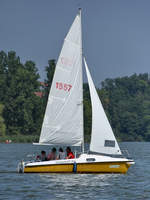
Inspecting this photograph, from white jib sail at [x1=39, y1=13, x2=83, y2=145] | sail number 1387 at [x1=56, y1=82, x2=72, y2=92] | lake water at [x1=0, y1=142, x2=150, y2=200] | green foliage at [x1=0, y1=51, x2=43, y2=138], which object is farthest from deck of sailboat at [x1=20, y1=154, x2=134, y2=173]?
green foliage at [x1=0, y1=51, x2=43, y2=138]

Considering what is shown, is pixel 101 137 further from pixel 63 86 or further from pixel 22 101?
pixel 22 101

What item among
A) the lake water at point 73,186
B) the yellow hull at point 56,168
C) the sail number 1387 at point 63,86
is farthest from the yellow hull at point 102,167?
the sail number 1387 at point 63,86

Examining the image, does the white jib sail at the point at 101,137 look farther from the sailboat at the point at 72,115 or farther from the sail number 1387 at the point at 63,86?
the sail number 1387 at the point at 63,86

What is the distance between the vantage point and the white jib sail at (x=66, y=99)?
3578cm

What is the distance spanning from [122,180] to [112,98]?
531 feet

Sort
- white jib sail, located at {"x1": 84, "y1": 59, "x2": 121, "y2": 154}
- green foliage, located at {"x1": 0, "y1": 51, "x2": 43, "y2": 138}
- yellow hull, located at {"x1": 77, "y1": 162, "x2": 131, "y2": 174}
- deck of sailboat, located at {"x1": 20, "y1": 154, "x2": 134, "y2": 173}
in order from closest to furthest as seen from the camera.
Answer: deck of sailboat, located at {"x1": 20, "y1": 154, "x2": 134, "y2": 173}, yellow hull, located at {"x1": 77, "y1": 162, "x2": 131, "y2": 174}, white jib sail, located at {"x1": 84, "y1": 59, "x2": 121, "y2": 154}, green foliage, located at {"x1": 0, "y1": 51, "x2": 43, "y2": 138}

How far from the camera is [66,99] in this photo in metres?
36.1

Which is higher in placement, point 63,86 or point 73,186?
point 63,86

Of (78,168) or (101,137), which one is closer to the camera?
(78,168)

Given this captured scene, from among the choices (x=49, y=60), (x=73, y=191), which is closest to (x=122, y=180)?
(x=73, y=191)

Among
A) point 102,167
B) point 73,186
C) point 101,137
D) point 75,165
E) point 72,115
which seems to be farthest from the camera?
point 72,115

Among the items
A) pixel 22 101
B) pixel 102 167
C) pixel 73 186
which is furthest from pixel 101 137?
pixel 22 101

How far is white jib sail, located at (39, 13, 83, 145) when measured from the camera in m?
35.8

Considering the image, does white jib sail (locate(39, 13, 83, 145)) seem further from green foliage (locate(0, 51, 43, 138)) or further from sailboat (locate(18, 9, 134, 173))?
green foliage (locate(0, 51, 43, 138))
